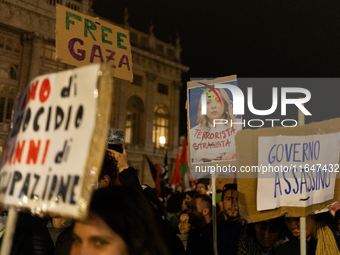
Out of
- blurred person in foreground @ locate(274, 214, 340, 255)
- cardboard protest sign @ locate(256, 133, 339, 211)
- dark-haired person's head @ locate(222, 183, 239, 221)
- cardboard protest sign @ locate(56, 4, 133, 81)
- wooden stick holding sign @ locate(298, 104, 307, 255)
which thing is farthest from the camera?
dark-haired person's head @ locate(222, 183, 239, 221)

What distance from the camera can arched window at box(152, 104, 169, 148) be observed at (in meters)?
27.1

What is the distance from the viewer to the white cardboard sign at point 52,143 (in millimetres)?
1219

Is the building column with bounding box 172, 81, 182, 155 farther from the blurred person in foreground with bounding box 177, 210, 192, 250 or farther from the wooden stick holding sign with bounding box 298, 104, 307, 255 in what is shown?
the wooden stick holding sign with bounding box 298, 104, 307, 255

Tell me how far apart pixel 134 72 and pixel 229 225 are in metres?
22.2

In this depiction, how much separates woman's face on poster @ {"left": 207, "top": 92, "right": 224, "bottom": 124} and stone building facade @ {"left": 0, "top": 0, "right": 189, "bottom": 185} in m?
13.1

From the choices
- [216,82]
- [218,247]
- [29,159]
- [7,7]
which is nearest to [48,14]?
[7,7]

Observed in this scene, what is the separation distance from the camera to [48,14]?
20.4 meters

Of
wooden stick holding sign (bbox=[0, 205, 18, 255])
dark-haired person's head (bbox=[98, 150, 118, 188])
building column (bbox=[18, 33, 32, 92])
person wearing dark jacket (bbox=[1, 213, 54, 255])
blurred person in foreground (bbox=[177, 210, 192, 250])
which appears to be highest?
building column (bbox=[18, 33, 32, 92])

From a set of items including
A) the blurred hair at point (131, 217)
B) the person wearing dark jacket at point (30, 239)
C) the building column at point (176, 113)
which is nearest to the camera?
the blurred hair at point (131, 217)

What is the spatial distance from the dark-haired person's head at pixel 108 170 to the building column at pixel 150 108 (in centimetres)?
2302

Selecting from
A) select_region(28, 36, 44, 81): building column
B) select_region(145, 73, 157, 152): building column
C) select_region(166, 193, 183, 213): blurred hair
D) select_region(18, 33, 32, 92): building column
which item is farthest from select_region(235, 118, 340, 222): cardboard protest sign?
select_region(145, 73, 157, 152): building column

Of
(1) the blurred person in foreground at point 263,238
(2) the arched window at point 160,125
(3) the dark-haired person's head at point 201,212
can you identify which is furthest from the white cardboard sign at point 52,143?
(2) the arched window at point 160,125

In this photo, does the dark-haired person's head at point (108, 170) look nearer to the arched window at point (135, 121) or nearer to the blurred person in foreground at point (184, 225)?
the blurred person in foreground at point (184, 225)

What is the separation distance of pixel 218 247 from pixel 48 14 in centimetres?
1964
